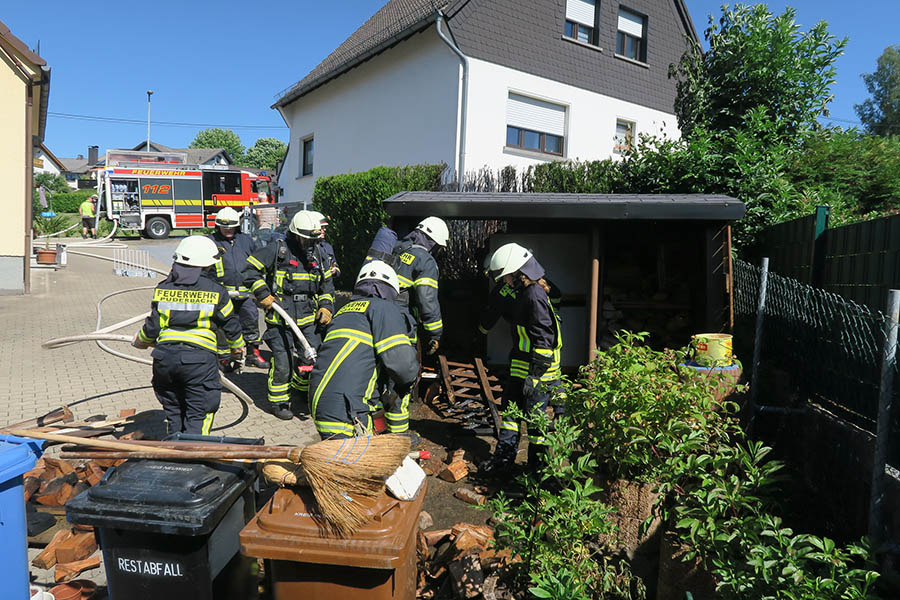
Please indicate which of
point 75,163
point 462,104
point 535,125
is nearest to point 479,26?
point 462,104

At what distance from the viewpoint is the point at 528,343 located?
4.49 meters

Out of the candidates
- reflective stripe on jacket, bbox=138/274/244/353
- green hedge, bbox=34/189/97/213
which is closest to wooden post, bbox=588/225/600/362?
reflective stripe on jacket, bbox=138/274/244/353

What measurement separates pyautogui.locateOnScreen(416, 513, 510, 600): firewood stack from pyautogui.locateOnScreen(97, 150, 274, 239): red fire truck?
24583 millimetres

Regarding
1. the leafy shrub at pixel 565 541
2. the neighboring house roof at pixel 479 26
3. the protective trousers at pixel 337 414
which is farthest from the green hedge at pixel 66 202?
the leafy shrub at pixel 565 541

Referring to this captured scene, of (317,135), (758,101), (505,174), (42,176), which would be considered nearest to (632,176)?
(758,101)

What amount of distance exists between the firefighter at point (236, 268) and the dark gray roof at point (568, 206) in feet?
6.11

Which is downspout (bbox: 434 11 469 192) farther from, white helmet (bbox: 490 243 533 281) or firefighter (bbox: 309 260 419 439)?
firefighter (bbox: 309 260 419 439)

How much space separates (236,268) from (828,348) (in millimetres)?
5698

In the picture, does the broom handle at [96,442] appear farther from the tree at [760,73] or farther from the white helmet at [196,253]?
the tree at [760,73]

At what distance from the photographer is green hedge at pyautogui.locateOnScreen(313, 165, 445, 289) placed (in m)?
11.3

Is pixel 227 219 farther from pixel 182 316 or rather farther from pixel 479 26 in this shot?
pixel 479 26

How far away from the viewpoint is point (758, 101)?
328 inches

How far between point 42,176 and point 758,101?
58.4 meters

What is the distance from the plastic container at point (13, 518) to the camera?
7.70ft
